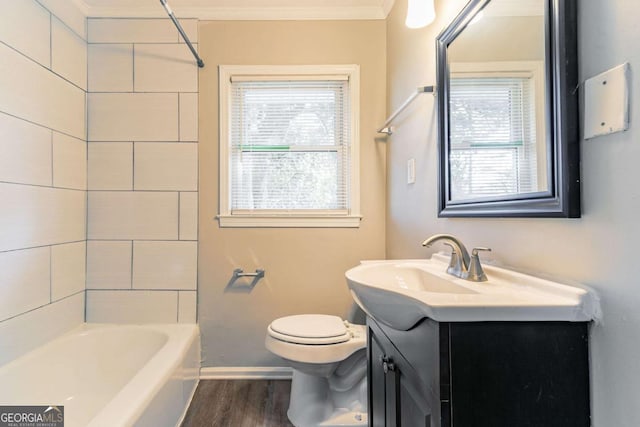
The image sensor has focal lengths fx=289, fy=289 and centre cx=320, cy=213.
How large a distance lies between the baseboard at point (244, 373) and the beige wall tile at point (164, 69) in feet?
5.93

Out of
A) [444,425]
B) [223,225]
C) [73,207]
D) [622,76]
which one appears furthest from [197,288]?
[622,76]

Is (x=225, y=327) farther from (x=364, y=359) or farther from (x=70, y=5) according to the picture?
(x=70, y=5)

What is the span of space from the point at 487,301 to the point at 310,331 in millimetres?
1046

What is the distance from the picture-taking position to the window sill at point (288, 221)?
6.11 feet

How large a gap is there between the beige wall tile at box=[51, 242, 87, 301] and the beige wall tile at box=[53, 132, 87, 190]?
1.19ft

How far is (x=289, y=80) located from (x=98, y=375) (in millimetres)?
2067

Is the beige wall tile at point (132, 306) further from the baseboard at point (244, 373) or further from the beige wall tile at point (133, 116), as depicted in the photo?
the beige wall tile at point (133, 116)

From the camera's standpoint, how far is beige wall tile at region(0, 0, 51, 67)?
4.24 feet

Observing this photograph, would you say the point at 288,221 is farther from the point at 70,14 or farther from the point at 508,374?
the point at 70,14

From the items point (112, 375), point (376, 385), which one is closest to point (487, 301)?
point (376, 385)

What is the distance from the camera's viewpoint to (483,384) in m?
0.56

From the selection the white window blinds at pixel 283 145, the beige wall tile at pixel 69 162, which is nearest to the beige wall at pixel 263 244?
the white window blinds at pixel 283 145

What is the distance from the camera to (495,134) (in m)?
0.90

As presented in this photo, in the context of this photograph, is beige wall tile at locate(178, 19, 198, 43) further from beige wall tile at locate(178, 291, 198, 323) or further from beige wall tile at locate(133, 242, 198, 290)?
beige wall tile at locate(178, 291, 198, 323)
